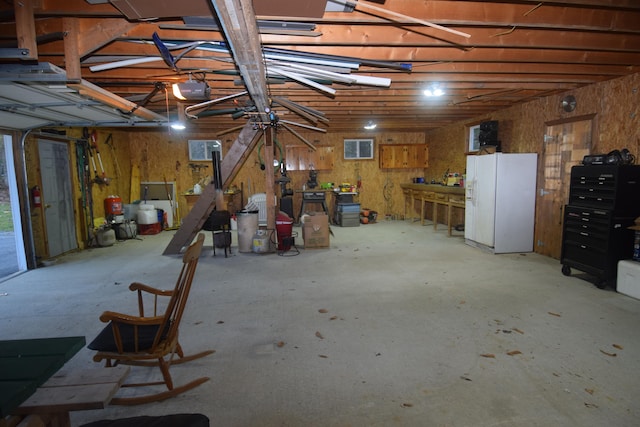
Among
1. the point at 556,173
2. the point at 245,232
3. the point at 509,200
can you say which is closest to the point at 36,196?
the point at 245,232

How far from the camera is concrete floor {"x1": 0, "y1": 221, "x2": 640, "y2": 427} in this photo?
81.0 inches

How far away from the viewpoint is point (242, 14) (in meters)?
1.86

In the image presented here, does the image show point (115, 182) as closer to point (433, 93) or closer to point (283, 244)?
point (283, 244)

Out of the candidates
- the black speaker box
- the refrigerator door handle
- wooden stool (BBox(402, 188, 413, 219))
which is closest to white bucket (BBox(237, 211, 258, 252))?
the refrigerator door handle

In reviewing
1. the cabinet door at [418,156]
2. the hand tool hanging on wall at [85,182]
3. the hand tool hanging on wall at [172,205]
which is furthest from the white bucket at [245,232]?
the cabinet door at [418,156]

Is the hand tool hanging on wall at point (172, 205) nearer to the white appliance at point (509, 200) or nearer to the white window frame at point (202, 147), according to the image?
the white window frame at point (202, 147)

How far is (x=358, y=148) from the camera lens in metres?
9.61

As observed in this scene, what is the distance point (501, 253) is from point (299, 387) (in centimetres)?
473

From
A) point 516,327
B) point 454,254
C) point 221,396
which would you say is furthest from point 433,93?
point 221,396

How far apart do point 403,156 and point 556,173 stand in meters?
4.53

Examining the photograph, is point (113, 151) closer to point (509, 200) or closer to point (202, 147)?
point (202, 147)

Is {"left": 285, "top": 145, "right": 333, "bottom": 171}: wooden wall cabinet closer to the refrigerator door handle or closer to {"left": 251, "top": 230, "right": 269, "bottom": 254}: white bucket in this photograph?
{"left": 251, "top": 230, "right": 269, "bottom": 254}: white bucket

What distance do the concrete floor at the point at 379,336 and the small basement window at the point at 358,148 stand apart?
486cm

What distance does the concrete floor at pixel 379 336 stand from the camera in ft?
6.75
